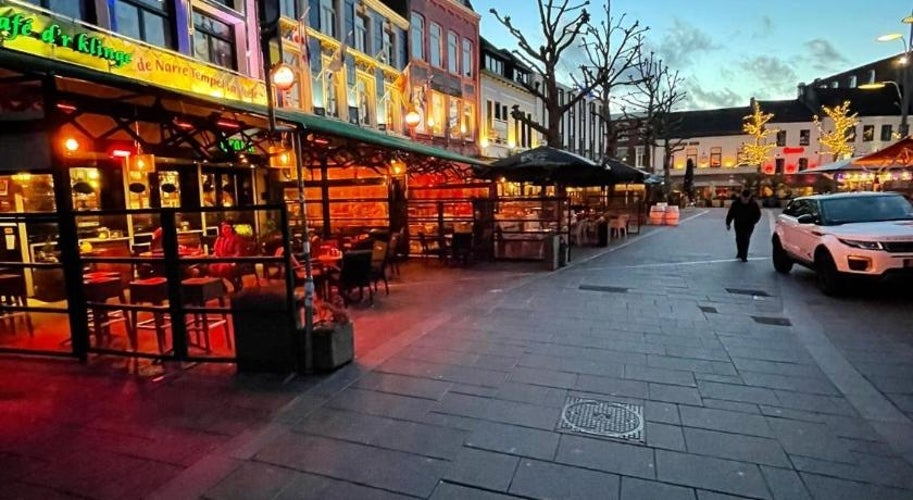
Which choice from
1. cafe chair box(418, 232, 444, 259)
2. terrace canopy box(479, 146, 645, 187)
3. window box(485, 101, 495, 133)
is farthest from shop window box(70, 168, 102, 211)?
window box(485, 101, 495, 133)

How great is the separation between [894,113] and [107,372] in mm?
62769

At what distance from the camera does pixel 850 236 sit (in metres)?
7.63

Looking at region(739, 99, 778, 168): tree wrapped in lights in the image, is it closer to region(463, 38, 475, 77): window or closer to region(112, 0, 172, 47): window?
region(463, 38, 475, 77): window

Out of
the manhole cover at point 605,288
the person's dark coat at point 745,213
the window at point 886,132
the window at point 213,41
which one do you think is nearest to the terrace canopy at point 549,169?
the person's dark coat at point 745,213

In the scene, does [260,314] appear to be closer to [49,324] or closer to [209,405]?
[209,405]

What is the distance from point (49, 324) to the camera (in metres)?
6.94

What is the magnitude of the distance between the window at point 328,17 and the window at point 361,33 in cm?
116

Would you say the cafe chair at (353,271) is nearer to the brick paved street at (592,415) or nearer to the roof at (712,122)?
the brick paved street at (592,415)

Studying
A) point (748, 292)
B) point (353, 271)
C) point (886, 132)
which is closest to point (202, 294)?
point (353, 271)

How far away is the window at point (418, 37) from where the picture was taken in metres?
21.0

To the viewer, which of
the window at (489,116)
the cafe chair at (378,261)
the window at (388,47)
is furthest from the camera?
the window at (489,116)

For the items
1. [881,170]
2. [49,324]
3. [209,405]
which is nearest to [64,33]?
[49,324]

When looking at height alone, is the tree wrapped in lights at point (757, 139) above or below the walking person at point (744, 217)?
above

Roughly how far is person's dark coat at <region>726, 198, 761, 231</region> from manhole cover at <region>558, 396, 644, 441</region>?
979 centimetres
